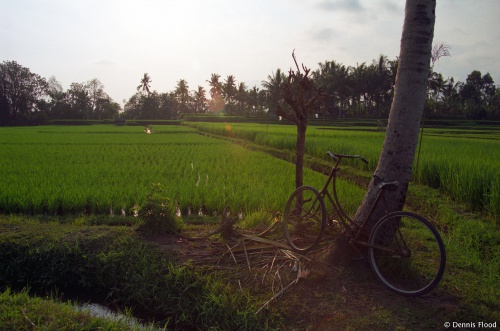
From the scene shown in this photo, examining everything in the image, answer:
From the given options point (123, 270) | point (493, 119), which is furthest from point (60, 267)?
point (493, 119)

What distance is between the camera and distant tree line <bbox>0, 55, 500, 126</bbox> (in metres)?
39.3

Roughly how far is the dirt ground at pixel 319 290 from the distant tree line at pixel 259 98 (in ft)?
103

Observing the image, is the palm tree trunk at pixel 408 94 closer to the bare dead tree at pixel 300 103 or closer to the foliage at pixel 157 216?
the bare dead tree at pixel 300 103

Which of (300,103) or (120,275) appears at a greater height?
(300,103)

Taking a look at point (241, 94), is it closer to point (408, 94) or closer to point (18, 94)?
point (18, 94)

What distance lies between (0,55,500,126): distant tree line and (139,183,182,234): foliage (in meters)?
30.8

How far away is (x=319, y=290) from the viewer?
2.88 meters

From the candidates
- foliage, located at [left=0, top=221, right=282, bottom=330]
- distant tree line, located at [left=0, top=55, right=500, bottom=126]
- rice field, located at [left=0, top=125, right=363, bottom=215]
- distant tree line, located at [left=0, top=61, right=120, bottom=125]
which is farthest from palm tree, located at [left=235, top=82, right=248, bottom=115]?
foliage, located at [left=0, top=221, right=282, bottom=330]

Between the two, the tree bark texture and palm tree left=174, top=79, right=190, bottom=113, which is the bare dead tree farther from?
palm tree left=174, top=79, right=190, bottom=113

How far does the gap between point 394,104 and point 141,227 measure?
2959 mm

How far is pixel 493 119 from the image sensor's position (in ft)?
119

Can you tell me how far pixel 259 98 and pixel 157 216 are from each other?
1898 inches

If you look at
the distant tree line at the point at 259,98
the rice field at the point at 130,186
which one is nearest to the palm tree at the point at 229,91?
the distant tree line at the point at 259,98

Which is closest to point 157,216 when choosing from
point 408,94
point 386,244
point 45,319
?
point 45,319
